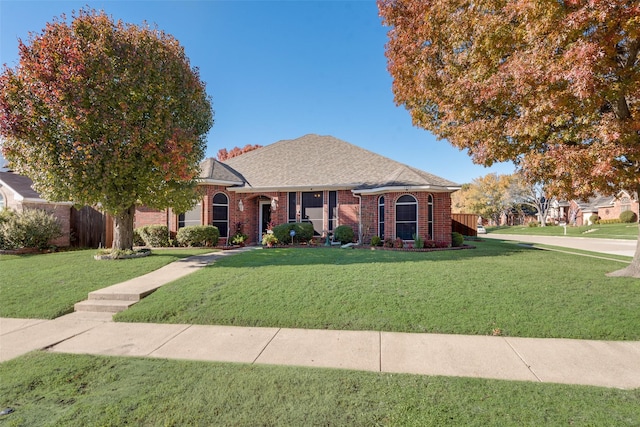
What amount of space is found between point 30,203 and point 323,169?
1419cm

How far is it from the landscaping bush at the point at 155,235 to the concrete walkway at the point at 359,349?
911 cm

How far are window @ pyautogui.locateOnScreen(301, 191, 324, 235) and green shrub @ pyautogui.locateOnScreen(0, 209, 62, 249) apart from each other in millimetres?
11159

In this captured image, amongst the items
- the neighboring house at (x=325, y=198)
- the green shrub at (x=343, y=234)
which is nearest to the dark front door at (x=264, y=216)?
the neighboring house at (x=325, y=198)

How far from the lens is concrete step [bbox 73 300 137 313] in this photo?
5957 mm

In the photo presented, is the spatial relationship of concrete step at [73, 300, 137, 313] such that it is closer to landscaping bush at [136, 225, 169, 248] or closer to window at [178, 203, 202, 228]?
landscaping bush at [136, 225, 169, 248]

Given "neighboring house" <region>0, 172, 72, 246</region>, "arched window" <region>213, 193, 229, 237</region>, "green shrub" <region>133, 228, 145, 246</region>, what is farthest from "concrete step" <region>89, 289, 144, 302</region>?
"neighboring house" <region>0, 172, 72, 246</region>

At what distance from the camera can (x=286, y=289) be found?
641 centimetres

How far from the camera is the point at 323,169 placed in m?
16.9

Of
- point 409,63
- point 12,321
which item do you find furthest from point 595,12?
point 12,321

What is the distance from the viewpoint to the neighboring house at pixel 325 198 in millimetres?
13766

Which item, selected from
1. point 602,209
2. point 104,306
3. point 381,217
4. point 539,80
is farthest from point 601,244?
point 602,209

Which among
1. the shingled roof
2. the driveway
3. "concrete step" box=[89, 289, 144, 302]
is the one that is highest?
the shingled roof

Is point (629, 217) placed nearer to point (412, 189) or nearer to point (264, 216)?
point (412, 189)

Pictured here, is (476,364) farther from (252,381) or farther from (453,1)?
(453,1)
